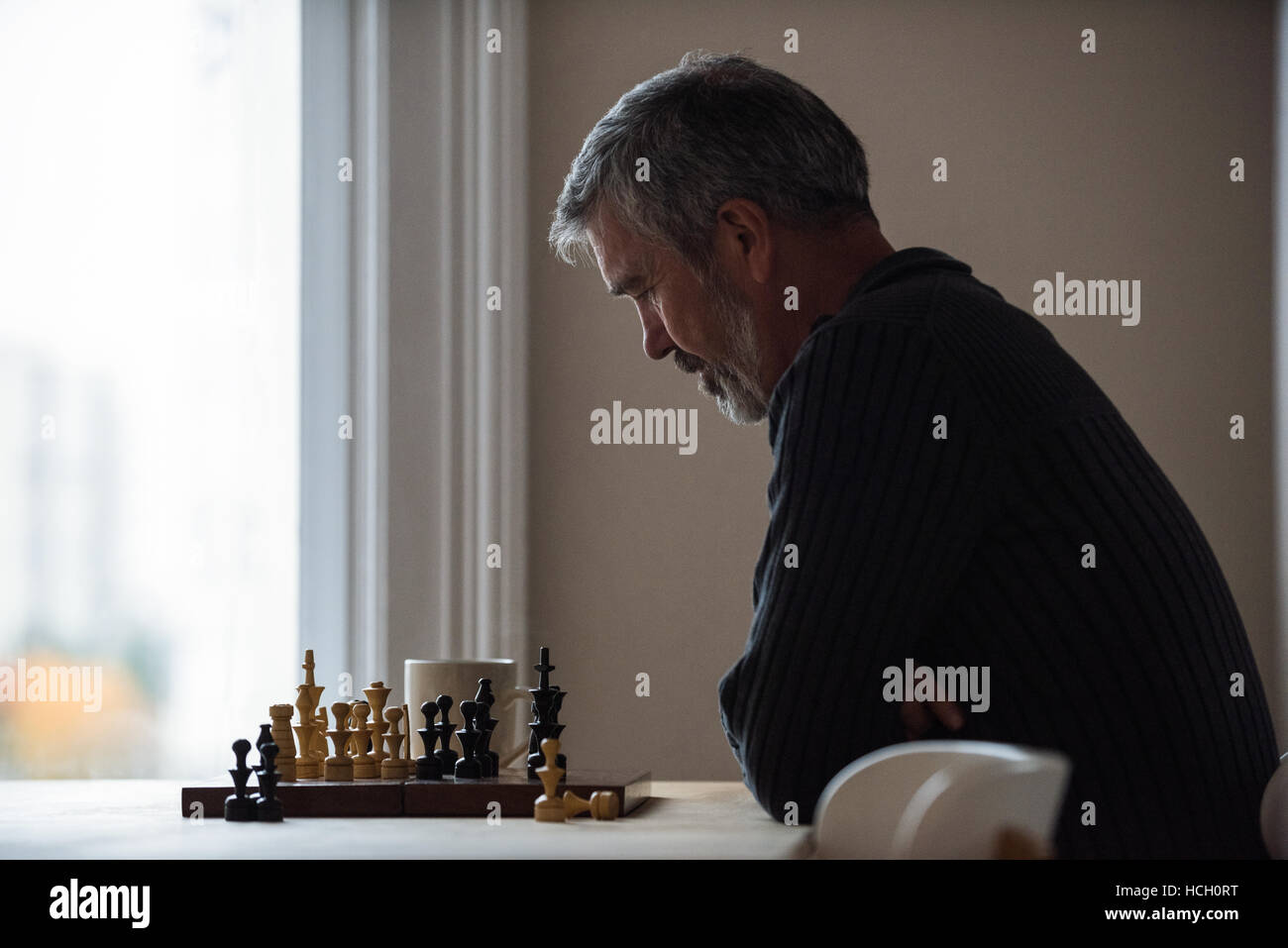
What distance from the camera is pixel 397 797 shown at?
111 centimetres

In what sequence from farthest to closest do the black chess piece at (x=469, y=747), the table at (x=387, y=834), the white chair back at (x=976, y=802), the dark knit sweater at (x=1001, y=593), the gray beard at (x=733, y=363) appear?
the gray beard at (x=733, y=363)
the black chess piece at (x=469, y=747)
the dark knit sweater at (x=1001, y=593)
the table at (x=387, y=834)
the white chair back at (x=976, y=802)

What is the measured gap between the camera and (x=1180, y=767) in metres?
0.96

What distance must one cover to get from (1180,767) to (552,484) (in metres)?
1.68

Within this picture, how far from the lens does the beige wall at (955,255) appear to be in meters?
2.49

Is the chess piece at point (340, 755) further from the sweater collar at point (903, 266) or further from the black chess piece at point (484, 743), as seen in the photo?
the sweater collar at point (903, 266)

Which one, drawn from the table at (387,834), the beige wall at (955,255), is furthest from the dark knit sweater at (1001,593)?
the beige wall at (955,255)

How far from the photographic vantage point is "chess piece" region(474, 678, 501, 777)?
3.95ft

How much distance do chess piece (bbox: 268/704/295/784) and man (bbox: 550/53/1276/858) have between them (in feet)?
1.50

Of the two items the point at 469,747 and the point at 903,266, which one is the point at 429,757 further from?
the point at 903,266

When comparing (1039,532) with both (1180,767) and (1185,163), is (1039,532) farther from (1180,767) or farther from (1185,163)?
(1185,163)

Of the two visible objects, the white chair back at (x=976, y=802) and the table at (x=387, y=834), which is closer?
the white chair back at (x=976, y=802)

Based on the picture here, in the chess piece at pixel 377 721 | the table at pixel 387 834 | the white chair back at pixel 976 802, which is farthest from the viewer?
the chess piece at pixel 377 721

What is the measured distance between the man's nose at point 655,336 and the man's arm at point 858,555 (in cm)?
46

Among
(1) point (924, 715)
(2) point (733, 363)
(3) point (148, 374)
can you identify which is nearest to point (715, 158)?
(2) point (733, 363)
